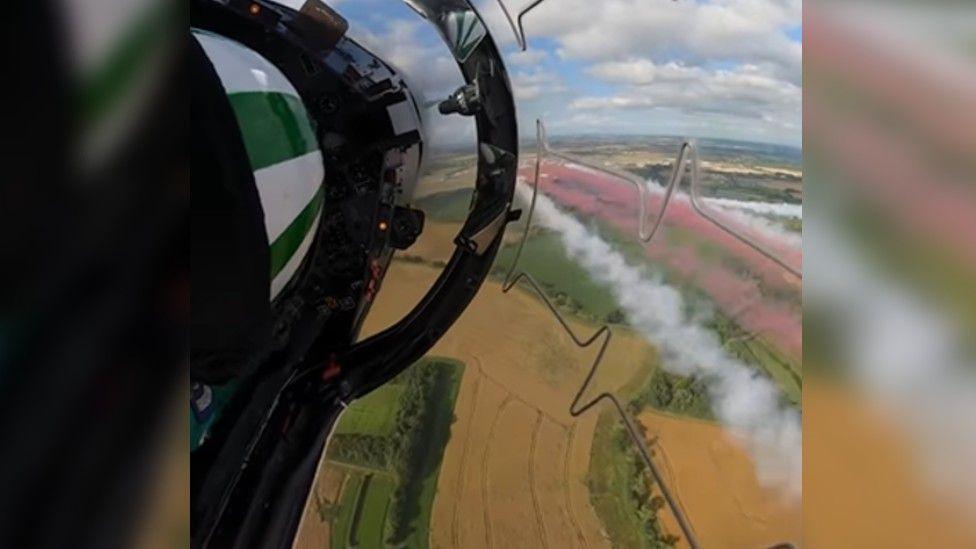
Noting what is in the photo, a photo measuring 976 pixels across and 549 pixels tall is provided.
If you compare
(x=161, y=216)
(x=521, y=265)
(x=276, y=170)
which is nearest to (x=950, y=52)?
(x=161, y=216)

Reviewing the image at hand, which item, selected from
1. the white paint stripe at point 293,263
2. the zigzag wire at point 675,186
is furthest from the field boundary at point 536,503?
the white paint stripe at point 293,263

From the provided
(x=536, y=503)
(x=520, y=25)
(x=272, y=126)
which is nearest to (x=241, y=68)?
(x=272, y=126)

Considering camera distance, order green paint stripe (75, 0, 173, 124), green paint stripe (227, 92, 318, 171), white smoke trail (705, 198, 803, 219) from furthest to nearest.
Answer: white smoke trail (705, 198, 803, 219) → green paint stripe (227, 92, 318, 171) → green paint stripe (75, 0, 173, 124)

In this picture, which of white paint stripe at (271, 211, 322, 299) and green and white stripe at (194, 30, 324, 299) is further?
white paint stripe at (271, 211, 322, 299)

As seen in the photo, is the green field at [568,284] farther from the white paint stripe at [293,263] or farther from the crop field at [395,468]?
the white paint stripe at [293,263]

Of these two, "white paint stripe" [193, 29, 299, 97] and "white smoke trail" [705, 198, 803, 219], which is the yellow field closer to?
"white smoke trail" [705, 198, 803, 219]

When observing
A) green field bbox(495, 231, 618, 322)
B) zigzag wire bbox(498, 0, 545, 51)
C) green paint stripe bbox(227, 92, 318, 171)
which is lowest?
green field bbox(495, 231, 618, 322)

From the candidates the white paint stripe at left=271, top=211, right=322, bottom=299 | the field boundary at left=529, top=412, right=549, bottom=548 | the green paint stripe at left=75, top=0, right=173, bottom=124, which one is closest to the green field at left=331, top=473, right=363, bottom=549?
the field boundary at left=529, top=412, right=549, bottom=548

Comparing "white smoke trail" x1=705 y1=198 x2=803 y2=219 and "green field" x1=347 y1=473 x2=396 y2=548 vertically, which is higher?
"white smoke trail" x1=705 y1=198 x2=803 y2=219
